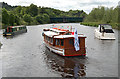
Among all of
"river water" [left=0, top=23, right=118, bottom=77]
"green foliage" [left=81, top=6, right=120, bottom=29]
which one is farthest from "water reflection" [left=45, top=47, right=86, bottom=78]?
"green foliage" [left=81, top=6, right=120, bottom=29]

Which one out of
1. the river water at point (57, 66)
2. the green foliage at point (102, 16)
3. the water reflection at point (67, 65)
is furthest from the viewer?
the green foliage at point (102, 16)

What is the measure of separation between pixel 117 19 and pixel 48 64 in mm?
82602

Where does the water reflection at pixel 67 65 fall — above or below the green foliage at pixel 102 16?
below

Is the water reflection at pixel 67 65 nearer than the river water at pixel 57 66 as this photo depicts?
Yes

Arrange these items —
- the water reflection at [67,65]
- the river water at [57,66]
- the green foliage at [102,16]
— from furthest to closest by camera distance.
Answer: the green foliage at [102,16]
the river water at [57,66]
the water reflection at [67,65]

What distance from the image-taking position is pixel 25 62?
3048 centimetres

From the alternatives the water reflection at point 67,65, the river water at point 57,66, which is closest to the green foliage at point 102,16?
the river water at point 57,66

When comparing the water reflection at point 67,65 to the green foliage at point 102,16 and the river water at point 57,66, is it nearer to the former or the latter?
the river water at point 57,66

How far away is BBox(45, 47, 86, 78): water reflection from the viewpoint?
24219 millimetres

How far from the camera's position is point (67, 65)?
1091 inches

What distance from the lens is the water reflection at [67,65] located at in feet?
79.5

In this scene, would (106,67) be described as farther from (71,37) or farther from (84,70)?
(71,37)

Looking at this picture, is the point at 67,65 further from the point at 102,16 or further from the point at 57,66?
the point at 102,16

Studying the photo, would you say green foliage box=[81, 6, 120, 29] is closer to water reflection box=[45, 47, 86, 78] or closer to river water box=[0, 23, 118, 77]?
river water box=[0, 23, 118, 77]
